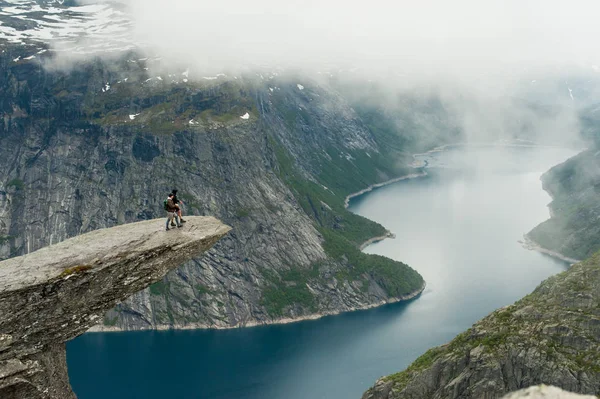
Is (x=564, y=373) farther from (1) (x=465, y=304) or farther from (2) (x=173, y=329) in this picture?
(2) (x=173, y=329)

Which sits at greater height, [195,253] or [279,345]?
[195,253]

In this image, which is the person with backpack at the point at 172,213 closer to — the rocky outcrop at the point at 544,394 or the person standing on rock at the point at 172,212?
the person standing on rock at the point at 172,212

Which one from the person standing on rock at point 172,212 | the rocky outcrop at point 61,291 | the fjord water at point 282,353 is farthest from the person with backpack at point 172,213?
the fjord water at point 282,353

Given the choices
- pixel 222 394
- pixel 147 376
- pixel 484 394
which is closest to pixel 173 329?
pixel 147 376

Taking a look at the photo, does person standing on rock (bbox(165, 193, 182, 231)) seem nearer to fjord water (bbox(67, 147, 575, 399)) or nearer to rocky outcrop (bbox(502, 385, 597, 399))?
rocky outcrop (bbox(502, 385, 597, 399))

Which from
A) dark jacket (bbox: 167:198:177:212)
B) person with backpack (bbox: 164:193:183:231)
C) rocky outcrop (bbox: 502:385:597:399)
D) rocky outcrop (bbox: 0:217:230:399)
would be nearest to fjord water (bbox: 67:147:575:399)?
person with backpack (bbox: 164:193:183:231)

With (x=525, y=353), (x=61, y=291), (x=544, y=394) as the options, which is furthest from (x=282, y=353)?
(x=544, y=394)
